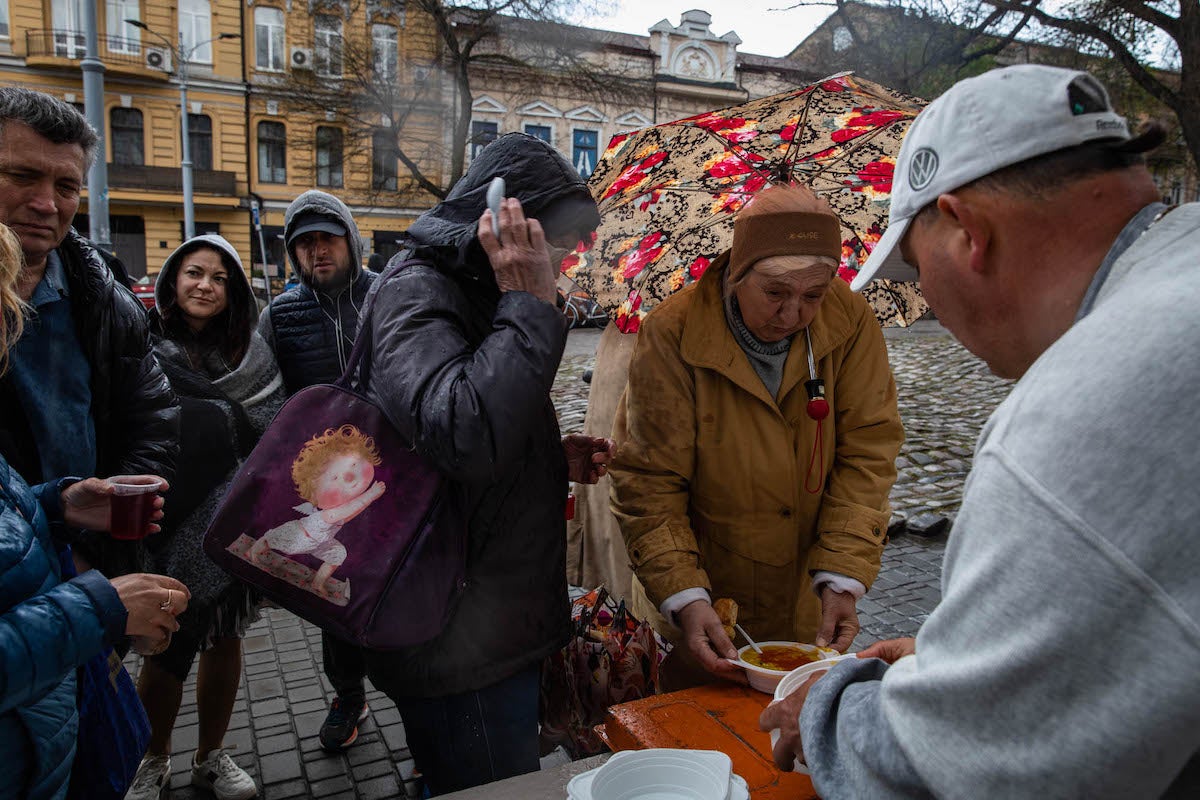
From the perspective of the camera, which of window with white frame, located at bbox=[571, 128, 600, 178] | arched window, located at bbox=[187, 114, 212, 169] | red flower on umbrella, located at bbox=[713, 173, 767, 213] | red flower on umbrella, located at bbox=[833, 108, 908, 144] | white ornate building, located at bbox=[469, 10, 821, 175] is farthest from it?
window with white frame, located at bbox=[571, 128, 600, 178]

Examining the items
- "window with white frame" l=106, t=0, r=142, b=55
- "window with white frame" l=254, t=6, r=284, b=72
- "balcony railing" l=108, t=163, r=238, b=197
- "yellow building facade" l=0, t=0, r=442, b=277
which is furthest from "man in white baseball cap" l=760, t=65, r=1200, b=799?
"window with white frame" l=106, t=0, r=142, b=55

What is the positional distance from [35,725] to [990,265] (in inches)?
71.1

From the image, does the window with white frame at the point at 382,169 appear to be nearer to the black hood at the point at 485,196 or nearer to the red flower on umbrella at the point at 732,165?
the red flower on umbrella at the point at 732,165

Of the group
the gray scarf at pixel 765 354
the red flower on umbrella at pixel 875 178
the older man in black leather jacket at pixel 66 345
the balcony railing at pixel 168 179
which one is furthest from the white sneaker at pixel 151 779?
the balcony railing at pixel 168 179

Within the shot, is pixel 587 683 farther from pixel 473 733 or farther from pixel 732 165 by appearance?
pixel 732 165

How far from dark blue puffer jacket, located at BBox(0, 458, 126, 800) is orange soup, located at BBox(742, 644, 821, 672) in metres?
1.35

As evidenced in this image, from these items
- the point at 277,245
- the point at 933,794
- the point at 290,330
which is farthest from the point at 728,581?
the point at 277,245

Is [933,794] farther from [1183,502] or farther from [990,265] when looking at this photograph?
[990,265]

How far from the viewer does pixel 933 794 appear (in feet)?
2.93

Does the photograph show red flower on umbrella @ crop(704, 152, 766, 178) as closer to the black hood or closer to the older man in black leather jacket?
the black hood

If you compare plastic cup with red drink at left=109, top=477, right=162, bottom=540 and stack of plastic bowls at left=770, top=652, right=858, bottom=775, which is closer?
stack of plastic bowls at left=770, top=652, right=858, bottom=775

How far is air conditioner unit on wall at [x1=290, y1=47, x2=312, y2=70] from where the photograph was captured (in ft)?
98.8

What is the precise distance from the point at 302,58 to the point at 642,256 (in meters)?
31.9

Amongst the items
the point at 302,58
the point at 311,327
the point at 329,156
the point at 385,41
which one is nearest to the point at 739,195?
the point at 311,327
